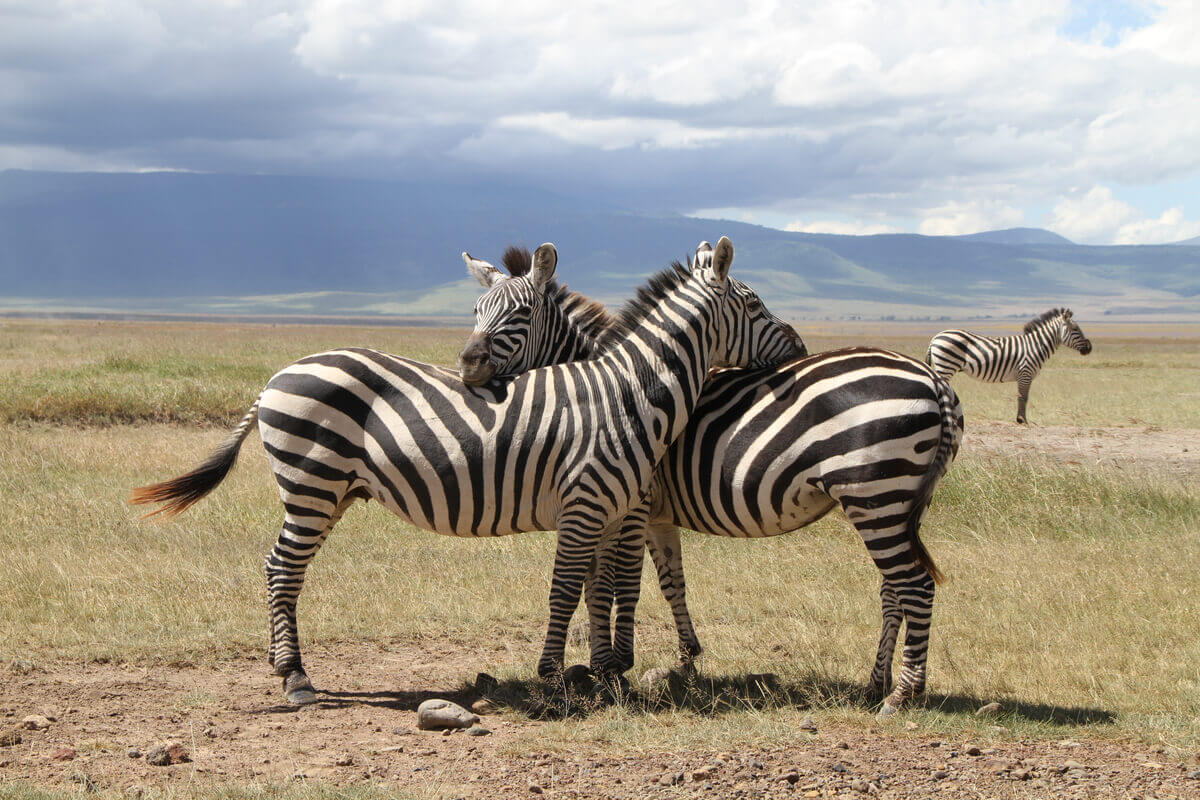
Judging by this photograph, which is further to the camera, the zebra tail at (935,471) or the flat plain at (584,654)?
the zebra tail at (935,471)

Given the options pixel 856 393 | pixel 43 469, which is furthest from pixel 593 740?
pixel 43 469

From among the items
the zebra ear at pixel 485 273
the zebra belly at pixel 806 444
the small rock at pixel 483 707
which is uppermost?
the zebra ear at pixel 485 273

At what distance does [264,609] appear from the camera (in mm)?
7914

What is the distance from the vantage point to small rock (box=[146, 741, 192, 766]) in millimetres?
5039

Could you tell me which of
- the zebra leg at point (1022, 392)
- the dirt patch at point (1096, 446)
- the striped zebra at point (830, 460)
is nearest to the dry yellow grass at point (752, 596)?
the striped zebra at point (830, 460)

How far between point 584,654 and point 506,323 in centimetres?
251

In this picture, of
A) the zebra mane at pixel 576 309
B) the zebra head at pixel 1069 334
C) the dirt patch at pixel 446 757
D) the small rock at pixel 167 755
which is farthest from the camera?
the zebra head at pixel 1069 334

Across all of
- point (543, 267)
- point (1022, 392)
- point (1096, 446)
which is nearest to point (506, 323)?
point (543, 267)

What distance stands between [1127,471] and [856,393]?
9060mm

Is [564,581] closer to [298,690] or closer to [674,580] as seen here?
[674,580]

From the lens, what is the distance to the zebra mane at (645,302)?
6.48 meters

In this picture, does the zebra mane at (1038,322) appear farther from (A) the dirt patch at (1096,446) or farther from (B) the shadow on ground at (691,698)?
(B) the shadow on ground at (691,698)

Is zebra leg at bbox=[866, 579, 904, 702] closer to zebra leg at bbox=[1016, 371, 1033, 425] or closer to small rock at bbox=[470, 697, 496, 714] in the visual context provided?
small rock at bbox=[470, 697, 496, 714]

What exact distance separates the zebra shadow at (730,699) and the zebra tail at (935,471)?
0.87m
